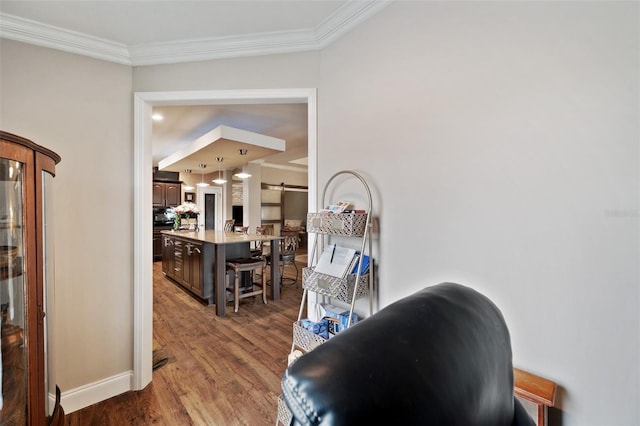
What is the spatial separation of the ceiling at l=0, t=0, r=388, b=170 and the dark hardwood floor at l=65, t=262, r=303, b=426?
2.47 meters

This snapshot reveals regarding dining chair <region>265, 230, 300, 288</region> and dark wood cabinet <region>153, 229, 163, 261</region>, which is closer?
dining chair <region>265, 230, 300, 288</region>

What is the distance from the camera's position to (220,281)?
364 cm

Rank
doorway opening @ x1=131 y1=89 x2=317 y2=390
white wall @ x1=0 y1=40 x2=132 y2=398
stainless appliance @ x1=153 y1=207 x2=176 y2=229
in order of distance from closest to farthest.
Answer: white wall @ x1=0 y1=40 x2=132 y2=398 < doorway opening @ x1=131 y1=89 x2=317 y2=390 < stainless appliance @ x1=153 y1=207 x2=176 y2=229

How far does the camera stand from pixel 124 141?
6.84 ft

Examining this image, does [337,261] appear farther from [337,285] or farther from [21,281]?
[21,281]

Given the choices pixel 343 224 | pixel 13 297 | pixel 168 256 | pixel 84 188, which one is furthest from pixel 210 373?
pixel 168 256

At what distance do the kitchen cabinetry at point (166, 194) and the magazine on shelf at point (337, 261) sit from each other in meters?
7.41

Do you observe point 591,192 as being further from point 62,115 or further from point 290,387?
point 62,115

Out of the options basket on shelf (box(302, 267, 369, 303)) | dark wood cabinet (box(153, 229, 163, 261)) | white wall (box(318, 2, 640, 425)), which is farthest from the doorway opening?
dark wood cabinet (box(153, 229, 163, 261))

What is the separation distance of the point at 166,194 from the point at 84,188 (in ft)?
21.5

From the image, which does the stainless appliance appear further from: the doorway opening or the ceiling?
the ceiling

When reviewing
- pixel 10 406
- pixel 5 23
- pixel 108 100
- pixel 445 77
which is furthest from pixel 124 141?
pixel 445 77

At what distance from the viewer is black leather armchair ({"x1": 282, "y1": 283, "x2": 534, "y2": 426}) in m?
0.36

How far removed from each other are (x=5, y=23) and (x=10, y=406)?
2.12 m
